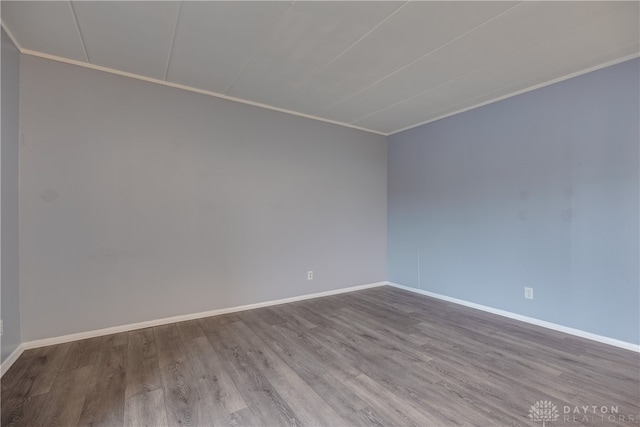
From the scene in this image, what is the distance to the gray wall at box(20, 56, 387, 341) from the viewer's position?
7.70 ft

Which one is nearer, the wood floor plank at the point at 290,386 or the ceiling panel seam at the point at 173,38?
the wood floor plank at the point at 290,386

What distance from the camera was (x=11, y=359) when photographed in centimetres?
204

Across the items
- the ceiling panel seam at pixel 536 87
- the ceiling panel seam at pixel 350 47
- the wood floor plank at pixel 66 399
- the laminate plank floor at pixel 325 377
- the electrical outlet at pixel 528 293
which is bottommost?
the laminate plank floor at pixel 325 377

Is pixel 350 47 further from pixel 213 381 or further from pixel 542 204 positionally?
pixel 213 381

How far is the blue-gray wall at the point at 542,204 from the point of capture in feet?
7.78

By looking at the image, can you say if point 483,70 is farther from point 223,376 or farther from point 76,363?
point 76,363

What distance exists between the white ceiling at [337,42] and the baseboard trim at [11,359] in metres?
2.38

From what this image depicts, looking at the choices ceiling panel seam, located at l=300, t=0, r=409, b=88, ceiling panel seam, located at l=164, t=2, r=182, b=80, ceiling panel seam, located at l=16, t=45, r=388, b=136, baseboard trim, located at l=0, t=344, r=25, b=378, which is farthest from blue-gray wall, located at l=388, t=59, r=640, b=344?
baseboard trim, located at l=0, t=344, r=25, b=378

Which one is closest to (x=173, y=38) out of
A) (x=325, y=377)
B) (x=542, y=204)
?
(x=325, y=377)

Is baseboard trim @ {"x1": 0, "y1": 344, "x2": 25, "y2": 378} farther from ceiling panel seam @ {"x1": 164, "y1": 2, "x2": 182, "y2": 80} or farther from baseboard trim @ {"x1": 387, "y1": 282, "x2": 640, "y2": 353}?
baseboard trim @ {"x1": 387, "y1": 282, "x2": 640, "y2": 353}

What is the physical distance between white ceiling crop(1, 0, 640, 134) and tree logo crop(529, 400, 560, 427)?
2.49 metres

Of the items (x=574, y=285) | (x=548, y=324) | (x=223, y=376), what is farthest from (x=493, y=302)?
(x=223, y=376)

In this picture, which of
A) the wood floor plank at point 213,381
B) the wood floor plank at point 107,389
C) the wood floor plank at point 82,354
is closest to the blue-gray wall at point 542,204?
the wood floor plank at point 213,381

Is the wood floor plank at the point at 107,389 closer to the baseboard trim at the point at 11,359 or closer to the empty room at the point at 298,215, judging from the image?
the empty room at the point at 298,215
